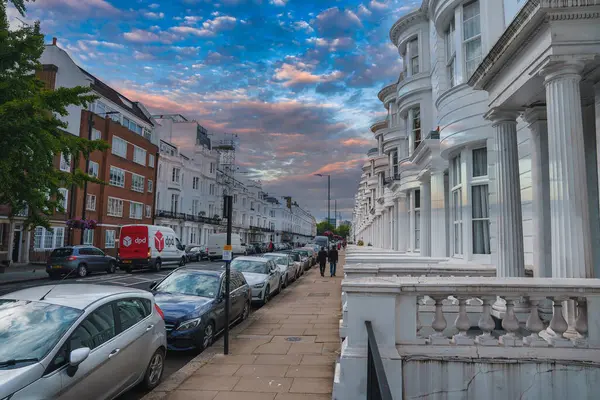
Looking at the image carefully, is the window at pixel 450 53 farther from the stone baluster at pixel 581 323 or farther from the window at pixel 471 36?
the stone baluster at pixel 581 323

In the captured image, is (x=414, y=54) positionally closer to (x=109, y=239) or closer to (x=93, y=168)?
(x=93, y=168)

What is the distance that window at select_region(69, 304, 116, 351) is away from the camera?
4.84 m

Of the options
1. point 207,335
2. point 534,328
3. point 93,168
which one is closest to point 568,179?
point 534,328

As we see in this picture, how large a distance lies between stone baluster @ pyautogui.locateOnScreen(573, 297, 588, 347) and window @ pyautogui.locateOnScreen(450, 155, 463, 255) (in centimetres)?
612

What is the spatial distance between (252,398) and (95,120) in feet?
123

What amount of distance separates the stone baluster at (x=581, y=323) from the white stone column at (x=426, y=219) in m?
10.2

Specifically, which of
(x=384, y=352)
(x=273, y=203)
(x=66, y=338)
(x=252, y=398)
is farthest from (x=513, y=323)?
(x=273, y=203)

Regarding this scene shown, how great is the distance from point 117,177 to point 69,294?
37998 mm

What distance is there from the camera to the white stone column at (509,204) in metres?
6.39

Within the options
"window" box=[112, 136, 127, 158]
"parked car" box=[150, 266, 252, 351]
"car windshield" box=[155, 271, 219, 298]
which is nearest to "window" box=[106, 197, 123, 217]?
"window" box=[112, 136, 127, 158]

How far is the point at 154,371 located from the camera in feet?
20.9

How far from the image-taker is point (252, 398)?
220 inches

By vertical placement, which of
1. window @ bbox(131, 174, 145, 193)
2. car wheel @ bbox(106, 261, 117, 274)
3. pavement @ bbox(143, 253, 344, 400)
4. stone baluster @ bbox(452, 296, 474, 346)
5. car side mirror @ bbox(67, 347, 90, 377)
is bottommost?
pavement @ bbox(143, 253, 344, 400)

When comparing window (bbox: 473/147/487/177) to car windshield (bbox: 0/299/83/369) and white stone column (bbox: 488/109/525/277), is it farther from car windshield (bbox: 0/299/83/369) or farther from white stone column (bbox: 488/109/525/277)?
car windshield (bbox: 0/299/83/369)
